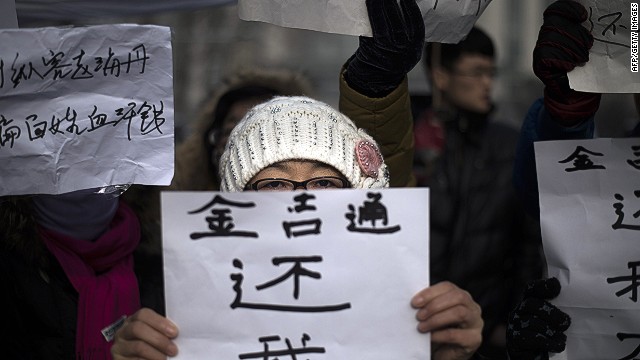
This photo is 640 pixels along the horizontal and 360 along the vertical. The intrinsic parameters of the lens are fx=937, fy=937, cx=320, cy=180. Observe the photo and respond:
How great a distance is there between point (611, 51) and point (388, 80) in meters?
0.52

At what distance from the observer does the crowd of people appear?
2.04 meters

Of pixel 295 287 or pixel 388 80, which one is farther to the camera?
pixel 388 80

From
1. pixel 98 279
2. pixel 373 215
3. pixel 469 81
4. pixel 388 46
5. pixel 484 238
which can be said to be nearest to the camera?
pixel 373 215

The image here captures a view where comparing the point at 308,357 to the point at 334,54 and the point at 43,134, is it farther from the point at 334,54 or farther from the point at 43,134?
the point at 334,54

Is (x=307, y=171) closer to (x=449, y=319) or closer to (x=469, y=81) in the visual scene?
(x=449, y=319)

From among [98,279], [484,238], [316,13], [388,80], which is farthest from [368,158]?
[484,238]

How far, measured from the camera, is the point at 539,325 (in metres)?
2.03

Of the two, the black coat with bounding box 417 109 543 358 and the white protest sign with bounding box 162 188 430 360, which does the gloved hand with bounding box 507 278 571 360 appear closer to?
the white protest sign with bounding box 162 188 430 360

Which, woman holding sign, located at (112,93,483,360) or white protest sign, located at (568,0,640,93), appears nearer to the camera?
woman holding sign, located at (112,93,483,360)

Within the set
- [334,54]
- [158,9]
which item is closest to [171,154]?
[158,9]

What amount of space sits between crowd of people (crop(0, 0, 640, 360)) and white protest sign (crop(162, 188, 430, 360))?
53mm

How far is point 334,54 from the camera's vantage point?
7.50 m

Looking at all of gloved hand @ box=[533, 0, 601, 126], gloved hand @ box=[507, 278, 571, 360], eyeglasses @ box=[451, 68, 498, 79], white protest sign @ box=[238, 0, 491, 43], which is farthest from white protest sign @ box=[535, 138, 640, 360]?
eyeglasses @ box=[451, 68, 498, 79]

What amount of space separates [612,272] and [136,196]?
1.44 metres
